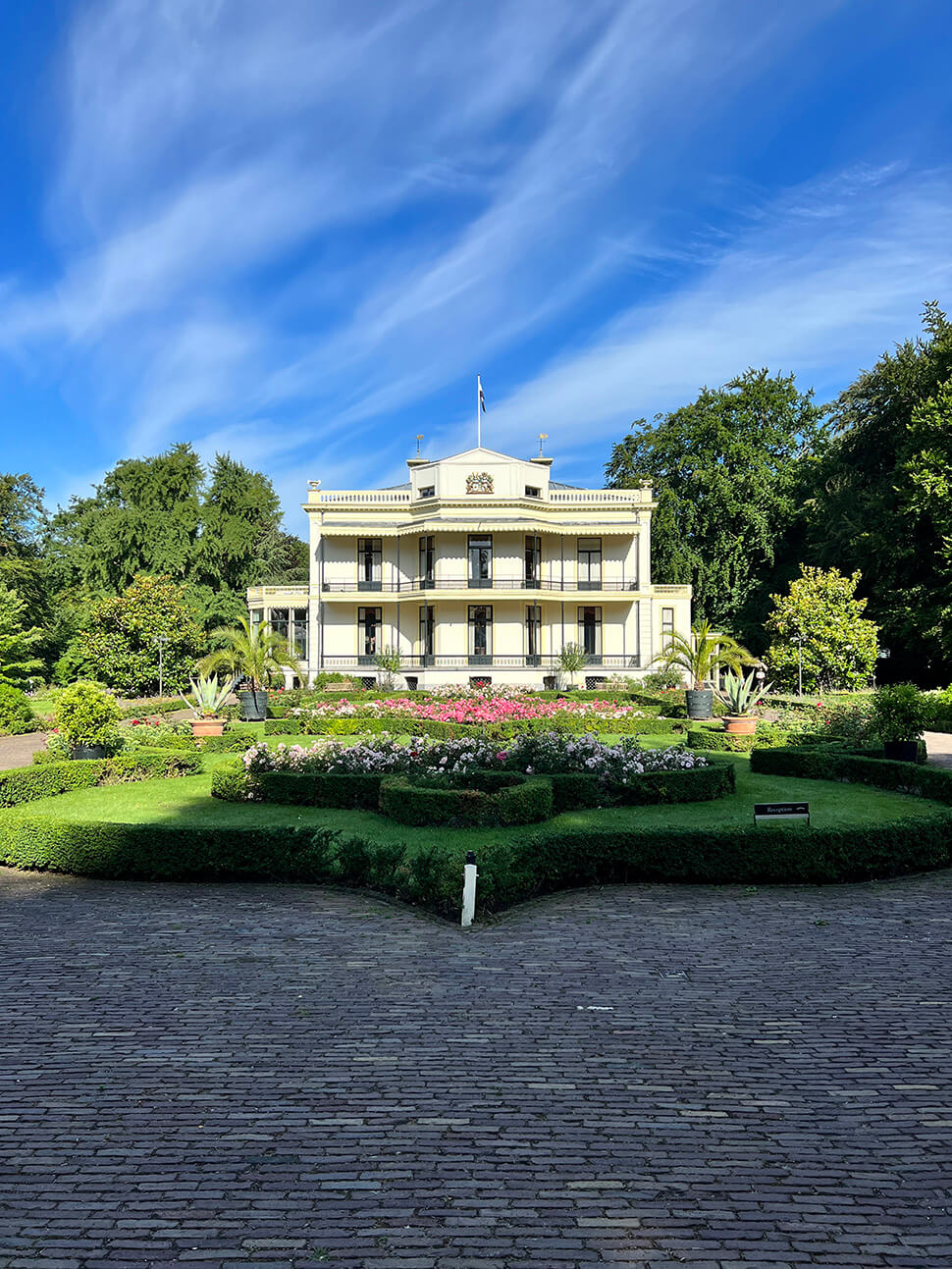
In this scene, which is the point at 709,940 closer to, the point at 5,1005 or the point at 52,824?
the point at 5,1005

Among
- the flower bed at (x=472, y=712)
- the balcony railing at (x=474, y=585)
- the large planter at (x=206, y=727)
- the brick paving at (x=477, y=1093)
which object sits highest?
the balcony railing at (x=474, y=585)

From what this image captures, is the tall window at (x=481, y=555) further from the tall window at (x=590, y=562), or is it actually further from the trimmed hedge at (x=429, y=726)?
the trimmed hedge at (x=429, y=726)

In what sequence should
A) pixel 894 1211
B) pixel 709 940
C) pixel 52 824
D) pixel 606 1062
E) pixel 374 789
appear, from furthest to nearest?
pixel 374 789
pixel 52 824
pixel 709 940
pixel 606 1062
pixel 894 1211

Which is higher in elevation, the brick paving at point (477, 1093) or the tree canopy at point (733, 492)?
the tree canopy at point (733, 492)

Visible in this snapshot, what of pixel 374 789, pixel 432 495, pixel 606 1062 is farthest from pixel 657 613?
pixel 606 1062

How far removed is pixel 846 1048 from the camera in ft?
17.7

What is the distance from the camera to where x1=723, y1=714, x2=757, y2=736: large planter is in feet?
68.6

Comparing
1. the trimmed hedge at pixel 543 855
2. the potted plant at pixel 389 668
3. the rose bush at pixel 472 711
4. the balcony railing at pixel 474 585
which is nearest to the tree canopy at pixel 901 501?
the balcony railing at pixel 474 585

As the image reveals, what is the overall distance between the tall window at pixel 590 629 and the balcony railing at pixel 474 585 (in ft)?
3.77

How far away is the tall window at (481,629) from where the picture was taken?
119ft

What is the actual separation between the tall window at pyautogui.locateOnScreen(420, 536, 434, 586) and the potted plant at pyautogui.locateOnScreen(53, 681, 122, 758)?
2029 cm

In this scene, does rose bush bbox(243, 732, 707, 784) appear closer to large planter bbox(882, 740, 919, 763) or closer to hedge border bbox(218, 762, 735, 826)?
hedge border bbox(218, 762, 735, 826)

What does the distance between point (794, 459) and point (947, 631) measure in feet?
54.2

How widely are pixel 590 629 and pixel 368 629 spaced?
10.7m
